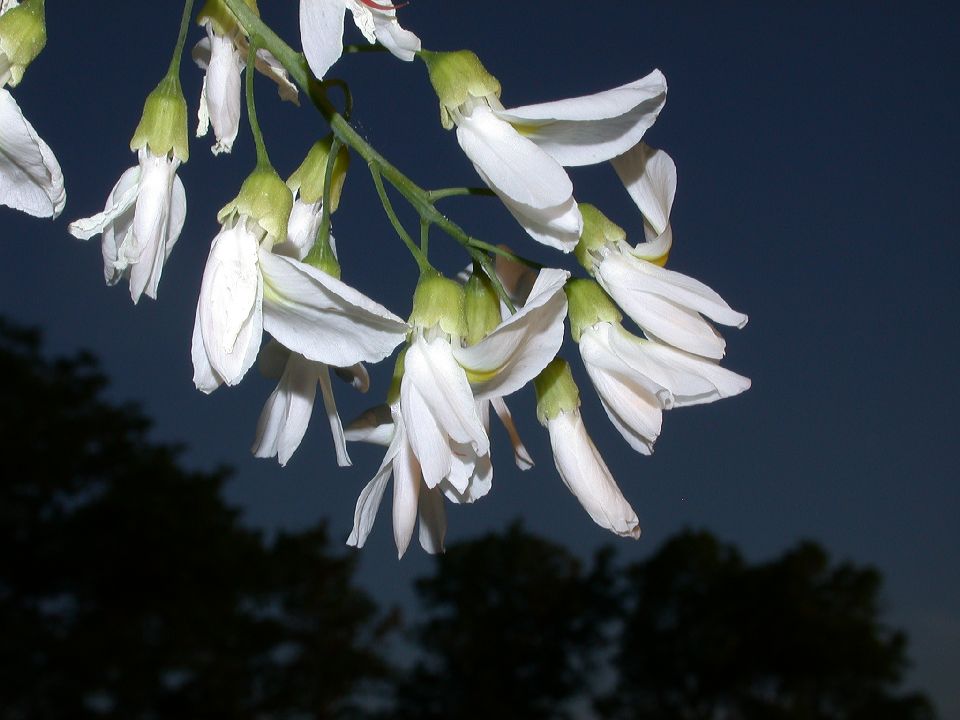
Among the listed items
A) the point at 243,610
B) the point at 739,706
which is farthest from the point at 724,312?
the point at 739,706

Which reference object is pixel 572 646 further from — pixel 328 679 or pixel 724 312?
pixel 724 312

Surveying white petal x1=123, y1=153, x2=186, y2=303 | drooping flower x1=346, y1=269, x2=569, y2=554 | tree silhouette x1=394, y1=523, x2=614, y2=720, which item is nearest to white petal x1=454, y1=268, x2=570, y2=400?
drooping flower x1=346, y1=269, x2=569, y2=554

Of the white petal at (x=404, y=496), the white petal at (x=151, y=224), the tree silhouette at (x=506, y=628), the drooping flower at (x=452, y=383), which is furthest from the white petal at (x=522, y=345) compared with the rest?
the tree silhouette at (x=506, y=628)

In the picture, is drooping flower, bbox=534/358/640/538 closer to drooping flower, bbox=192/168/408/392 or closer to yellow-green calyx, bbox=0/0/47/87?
drooping flower, bbox=192/168/408/392

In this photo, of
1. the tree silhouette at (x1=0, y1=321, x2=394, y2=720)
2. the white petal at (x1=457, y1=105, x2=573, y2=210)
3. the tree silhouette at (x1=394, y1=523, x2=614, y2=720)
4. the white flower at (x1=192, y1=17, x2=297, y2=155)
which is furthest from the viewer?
the tree silhouette at (x1=394, y1=523, x2=614, y2=720)

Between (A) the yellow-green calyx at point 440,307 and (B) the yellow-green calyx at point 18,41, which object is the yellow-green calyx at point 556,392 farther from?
(B) the yellow-green calyx at point 18,41

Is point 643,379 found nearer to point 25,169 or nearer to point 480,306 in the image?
point 480,306
